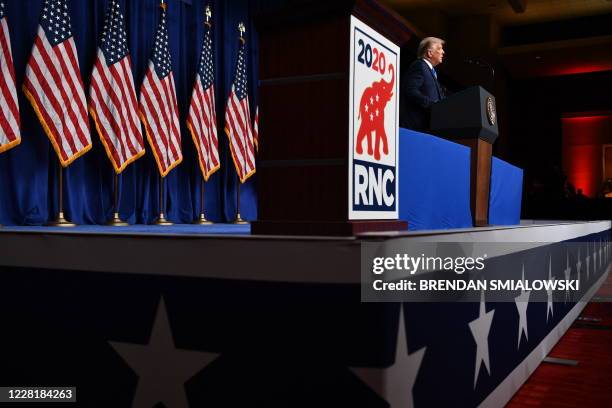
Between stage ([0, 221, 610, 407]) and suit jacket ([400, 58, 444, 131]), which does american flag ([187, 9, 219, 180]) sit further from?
stage ([0, 221, 610, 407])

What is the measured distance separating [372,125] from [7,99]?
2.49 meters

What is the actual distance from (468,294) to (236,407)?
635mm

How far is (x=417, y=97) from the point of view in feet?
8.46

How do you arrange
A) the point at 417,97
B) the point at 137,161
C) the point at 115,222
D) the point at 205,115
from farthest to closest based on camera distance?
the point at 205,115
the point at 137,161
the point at 115,222
the point at 417,97

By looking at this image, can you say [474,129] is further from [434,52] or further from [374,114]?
[374,114]

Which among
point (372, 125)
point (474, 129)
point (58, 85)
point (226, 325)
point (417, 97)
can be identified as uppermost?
point (58, 85)

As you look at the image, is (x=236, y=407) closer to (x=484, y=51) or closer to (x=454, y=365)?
(x=454, y=365)

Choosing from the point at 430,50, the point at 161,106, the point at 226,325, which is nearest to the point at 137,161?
the point at 161,106

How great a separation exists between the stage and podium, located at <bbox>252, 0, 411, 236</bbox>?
17cm

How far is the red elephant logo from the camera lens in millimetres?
1329

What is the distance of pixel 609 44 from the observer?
8977 millimetres

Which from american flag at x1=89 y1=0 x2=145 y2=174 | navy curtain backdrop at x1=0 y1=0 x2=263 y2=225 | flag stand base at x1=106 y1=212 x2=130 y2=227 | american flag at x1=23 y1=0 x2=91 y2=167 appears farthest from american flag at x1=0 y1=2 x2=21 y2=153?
flag stand base at x1=106 y1=212 x2=130 y2=227

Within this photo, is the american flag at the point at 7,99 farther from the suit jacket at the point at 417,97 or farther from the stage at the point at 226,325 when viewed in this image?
the suit jacket at the point at 417,97

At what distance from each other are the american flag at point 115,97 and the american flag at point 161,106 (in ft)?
0.50
